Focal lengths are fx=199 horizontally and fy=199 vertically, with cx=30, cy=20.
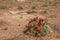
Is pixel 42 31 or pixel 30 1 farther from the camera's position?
pixel 30 1

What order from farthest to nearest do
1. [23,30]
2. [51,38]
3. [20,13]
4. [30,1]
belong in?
[30,1] → [20,13] → [23,30] → [51,38]

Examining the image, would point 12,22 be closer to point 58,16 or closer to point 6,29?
point 6,29

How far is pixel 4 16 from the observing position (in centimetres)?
1335

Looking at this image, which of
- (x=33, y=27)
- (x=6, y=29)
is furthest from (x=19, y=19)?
A: (x=33, y=27)

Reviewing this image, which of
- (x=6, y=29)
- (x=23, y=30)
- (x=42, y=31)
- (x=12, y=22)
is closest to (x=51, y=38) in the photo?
(x=42, y=31)

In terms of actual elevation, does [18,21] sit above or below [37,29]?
below

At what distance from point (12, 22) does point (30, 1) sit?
26.1 ft

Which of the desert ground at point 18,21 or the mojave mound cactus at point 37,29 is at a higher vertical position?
the mojave mound cactus at point 37,29

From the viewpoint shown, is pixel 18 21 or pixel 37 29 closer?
pixel 37 29

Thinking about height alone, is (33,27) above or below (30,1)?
above

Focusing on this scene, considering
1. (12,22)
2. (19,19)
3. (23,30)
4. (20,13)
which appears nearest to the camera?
(23,30)

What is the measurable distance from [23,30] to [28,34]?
2.67 ft

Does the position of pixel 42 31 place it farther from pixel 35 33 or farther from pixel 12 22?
pixel 12 22

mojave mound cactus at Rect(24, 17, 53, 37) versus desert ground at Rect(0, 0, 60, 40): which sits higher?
mojave mound cactus at Rect(24, 17, 53, 37)
